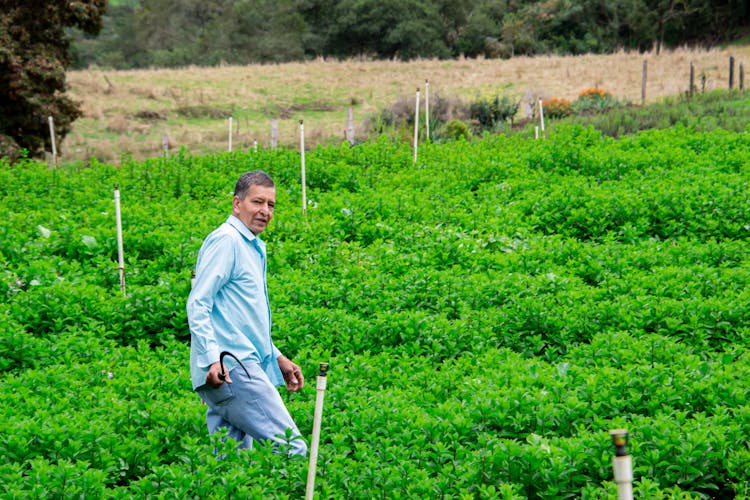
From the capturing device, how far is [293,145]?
25.9 m

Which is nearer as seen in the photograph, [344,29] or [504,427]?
[504,427]

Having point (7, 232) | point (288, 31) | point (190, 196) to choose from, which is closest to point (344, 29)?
point (288, 31)

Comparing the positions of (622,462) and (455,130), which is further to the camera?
Answer: (455,130)

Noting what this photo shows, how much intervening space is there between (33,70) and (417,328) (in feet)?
50.1

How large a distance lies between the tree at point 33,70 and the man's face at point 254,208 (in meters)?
15.6

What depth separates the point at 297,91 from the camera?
38688 mm

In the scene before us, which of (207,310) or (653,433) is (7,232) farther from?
(653,433)

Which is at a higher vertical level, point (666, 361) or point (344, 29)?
point (344, 29)

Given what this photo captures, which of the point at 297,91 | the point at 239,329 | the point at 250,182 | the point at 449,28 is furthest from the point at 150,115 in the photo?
the point at 449,28

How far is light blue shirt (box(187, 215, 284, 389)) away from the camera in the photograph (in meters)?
5.32

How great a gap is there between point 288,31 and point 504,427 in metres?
54.5

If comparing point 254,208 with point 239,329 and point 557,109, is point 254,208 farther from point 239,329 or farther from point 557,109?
point 557,109

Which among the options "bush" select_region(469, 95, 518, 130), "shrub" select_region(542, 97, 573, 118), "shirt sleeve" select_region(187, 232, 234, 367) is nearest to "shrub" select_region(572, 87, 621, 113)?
"shrub" select_region(542, 97, 573, 118)

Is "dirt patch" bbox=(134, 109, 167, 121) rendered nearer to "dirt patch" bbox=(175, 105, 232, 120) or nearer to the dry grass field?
the dry grass field
